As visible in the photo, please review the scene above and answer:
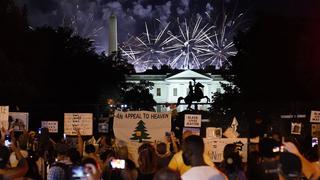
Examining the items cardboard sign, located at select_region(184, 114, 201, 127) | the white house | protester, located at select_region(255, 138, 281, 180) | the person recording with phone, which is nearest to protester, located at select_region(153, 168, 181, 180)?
protester, located at select_region(255, 138, 281, 180)

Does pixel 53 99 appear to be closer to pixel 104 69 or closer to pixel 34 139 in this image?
pixel 104 69

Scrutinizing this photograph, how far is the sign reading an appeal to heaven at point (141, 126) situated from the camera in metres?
13.1

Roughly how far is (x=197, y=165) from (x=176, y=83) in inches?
4085

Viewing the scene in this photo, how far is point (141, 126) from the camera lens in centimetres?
1312

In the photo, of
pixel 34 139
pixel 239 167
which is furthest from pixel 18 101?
pixel 239 167

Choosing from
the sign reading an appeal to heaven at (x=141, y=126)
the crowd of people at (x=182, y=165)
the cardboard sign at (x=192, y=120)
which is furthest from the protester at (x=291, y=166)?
the cardboard sign at (x=192, y=120)

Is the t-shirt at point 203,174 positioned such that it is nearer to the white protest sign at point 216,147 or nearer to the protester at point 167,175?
the protester at point 167,175

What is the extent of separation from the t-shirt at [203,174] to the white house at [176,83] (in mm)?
97808

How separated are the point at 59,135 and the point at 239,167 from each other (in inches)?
607

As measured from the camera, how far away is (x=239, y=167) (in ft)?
29.1

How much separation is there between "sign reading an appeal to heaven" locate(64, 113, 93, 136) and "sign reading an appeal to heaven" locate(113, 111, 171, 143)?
1814 millimetres

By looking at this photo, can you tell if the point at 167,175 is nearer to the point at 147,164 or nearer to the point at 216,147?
the point at 147,164

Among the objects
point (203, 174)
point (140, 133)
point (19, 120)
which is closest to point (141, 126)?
point (140, 133)

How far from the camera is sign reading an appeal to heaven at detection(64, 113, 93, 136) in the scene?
14.8m
